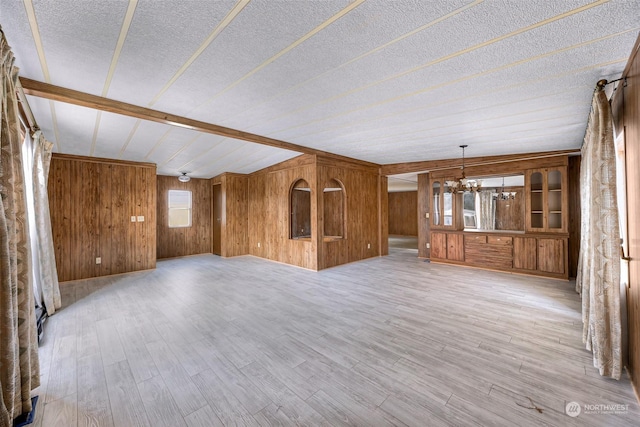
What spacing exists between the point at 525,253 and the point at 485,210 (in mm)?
1444

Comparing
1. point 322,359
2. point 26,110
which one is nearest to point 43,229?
point 26,110

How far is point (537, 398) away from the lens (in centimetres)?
176

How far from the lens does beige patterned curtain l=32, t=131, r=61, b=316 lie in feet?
10.6

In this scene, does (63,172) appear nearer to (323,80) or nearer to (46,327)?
(46,327)

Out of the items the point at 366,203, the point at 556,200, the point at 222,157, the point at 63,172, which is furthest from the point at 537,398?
the point at 63,172

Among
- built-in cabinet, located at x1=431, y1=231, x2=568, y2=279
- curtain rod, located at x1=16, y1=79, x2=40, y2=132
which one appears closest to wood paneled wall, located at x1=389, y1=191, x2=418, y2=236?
built-in cabinet, located at x1=431, y1=231, x2=568, y2=279

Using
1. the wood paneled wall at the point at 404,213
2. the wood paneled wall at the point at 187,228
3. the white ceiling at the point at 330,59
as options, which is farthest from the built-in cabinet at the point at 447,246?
the wood paneled wall at the point at 187,228

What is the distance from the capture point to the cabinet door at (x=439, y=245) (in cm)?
629

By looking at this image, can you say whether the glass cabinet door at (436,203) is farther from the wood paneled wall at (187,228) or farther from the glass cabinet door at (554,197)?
the wood paneled wall at (187,228)

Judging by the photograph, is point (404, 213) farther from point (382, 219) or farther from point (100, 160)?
point (100, 160)

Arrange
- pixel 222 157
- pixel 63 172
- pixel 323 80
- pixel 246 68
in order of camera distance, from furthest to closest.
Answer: pixel 222 157 → pixel 63 172 → pixel 323 80 → pixel 246 68

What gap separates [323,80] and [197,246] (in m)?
7.49

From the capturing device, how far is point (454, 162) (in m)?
5.97
